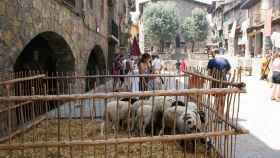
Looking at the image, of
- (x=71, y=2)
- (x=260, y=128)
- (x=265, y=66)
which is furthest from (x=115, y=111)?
(x=265, y=66)

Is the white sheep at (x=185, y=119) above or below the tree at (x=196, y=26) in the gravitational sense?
below

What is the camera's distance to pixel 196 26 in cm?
4797

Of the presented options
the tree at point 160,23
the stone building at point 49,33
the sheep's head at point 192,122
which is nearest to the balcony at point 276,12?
the stone building at point 49,33

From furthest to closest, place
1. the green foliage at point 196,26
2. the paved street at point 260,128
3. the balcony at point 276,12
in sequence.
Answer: the green foliage at point 196,26 < the balcony at point 276,12 < the paved street at point 260,128

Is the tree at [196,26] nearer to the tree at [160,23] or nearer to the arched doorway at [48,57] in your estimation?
the tree at [160,23]

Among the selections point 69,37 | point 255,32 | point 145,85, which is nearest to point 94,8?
point 69,37

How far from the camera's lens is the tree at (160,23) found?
146 ft

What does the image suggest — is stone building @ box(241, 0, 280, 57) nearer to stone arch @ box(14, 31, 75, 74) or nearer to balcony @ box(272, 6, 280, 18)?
balcony @ box(272, 6, 280, 18)

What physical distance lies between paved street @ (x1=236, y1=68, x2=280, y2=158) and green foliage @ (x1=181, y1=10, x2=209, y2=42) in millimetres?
37219

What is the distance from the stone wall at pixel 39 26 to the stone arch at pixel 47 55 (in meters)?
0.22

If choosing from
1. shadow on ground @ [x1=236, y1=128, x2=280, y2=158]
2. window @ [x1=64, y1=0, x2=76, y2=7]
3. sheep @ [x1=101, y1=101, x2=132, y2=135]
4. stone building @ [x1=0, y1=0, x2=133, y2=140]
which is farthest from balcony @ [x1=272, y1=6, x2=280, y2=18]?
sheep @ [x1=101, y1=101, x2=132, y2=135]

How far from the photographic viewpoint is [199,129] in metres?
5.30

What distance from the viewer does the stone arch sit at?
9.55 meters

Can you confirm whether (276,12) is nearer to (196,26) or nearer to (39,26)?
(196,26)
